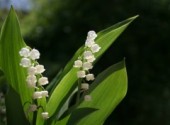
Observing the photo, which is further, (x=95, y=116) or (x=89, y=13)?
(x=89, y=13)

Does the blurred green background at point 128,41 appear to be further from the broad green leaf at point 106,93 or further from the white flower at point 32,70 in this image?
the white flower at point 32,70

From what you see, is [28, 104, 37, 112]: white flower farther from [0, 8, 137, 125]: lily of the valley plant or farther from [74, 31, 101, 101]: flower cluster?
[74, 31, 101, 101]: flower cluster

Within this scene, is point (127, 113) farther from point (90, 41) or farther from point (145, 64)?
point (90, 41)

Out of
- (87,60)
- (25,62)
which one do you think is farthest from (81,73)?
(25,62)

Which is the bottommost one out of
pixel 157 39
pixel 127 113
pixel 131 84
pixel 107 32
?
pixel 127 113

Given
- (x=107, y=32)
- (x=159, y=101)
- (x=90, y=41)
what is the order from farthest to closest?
(x=159, y=101), (x=107, y=32), (x=90, y=41)

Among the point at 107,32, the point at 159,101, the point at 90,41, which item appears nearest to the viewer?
the point at 90,41

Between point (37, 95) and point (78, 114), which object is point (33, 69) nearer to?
point (37, 95)

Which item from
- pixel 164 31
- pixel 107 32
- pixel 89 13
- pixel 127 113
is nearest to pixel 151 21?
pixel 164 31
